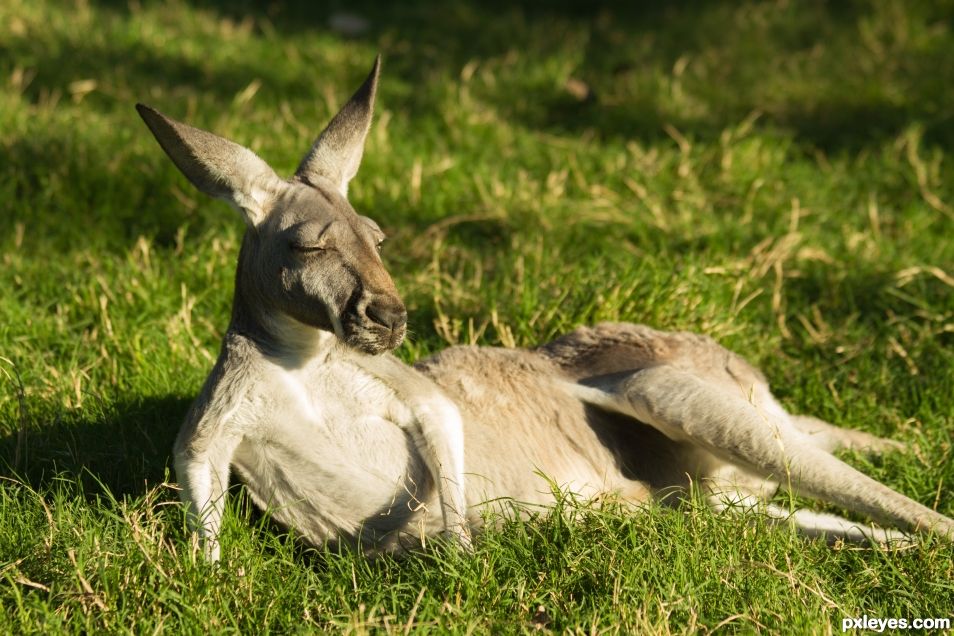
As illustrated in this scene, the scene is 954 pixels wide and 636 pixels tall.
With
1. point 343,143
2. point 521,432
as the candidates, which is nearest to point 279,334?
point 343,143

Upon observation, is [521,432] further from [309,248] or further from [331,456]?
[309,248]

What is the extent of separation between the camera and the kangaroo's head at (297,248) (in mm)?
3049

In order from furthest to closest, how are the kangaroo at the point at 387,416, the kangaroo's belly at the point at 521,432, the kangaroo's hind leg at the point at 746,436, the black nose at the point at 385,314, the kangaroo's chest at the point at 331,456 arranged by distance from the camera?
the kangaroo's belly at the point at 521,432 → the kangaroo's hind leg at the point at 746,436 → the kangaroo's chest at the point at 331,456 → the kangaroo at the point at 387,416 → the black nose at the point at 385,314

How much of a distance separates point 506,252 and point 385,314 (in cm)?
249

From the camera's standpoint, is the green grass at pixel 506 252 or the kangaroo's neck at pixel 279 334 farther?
the kangaroo's neck at pixel 279 334

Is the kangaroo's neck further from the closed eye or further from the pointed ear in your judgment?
the pointed ear

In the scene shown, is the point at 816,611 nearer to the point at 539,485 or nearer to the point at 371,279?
the point at 539,485

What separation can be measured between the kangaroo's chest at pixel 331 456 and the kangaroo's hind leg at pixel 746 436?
818 millimetres

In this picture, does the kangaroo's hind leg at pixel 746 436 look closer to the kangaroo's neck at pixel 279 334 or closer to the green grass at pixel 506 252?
the green grass at pixel 506 252

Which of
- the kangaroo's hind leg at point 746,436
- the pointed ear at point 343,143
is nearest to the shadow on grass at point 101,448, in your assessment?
the pointed ear at point 343,143

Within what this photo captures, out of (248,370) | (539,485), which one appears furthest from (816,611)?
(248,370)

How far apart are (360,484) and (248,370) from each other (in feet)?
1.53

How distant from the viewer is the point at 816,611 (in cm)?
291

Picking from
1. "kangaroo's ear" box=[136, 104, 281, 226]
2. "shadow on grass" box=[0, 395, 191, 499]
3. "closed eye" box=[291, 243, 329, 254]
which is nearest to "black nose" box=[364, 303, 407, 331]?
"closed eye" box=[291, 243, 329, 254]
